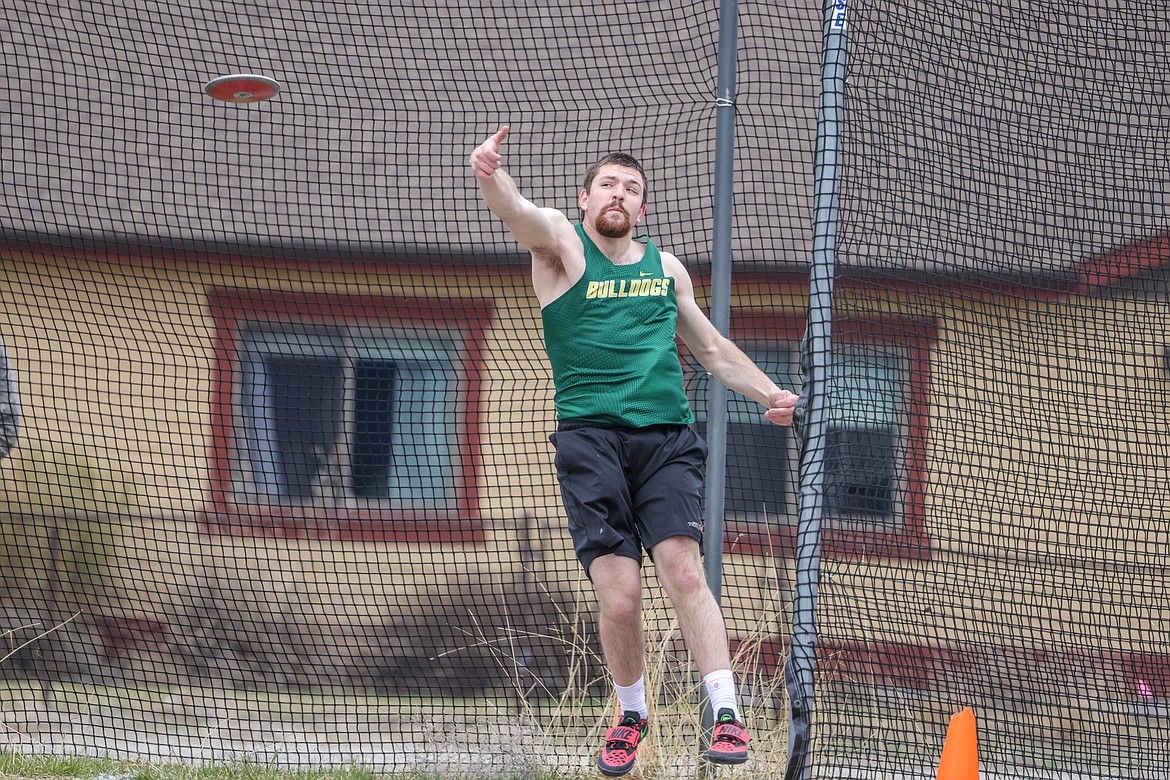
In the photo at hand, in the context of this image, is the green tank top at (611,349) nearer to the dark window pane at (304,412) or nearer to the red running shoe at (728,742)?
the red running shoe at (728,742)

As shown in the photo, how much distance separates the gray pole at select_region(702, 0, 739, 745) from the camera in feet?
16.0

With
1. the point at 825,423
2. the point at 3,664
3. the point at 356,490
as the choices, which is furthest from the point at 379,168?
the point at 825,423

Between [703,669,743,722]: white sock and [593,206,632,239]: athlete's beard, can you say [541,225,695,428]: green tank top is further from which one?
[703,669,743,722]: white sock

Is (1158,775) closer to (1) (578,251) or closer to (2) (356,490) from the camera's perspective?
(1) (578,251)

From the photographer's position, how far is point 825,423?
378cm

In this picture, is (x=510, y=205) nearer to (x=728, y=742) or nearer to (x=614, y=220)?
(x=614, y=220)

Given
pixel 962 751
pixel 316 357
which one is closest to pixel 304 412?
pixel 316 357

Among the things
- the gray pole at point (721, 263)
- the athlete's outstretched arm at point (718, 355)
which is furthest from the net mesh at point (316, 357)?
the athlete's outstretched arm at point (718, 355)

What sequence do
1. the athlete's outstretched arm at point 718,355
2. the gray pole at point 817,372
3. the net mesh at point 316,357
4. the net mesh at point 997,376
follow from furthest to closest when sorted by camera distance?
the net mesh at point 316,357
the net mesh at point 997,376
the athlete's outstretched arm at point 718,355
the gray pole at point 817,372

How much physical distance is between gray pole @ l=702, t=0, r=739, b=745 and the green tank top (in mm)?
963

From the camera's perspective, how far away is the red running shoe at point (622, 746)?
3.82m

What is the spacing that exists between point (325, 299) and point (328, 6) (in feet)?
8.16

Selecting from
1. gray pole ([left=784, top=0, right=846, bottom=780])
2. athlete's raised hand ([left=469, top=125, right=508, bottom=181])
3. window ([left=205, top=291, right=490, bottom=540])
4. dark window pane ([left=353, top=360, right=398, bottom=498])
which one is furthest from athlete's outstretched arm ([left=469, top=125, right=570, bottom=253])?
dark window pane ([left=353, top=360, right=398, bottom=498])

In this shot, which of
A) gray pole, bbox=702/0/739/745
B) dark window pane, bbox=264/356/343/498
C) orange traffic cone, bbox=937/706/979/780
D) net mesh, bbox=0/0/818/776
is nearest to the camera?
orange traffic cone, bbox=937/706/979/780
